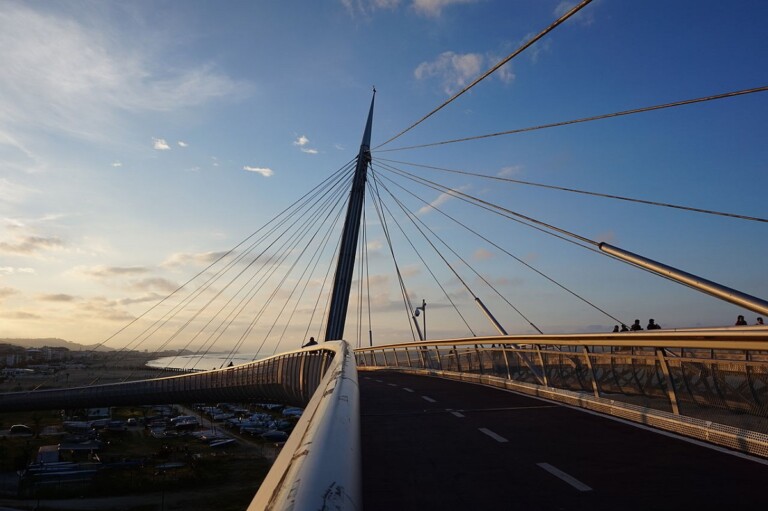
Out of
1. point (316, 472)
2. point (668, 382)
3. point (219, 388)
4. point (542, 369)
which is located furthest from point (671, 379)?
point (219, 388)

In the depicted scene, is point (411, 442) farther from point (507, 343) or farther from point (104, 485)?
point (104, 485)

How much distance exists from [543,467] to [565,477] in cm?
46

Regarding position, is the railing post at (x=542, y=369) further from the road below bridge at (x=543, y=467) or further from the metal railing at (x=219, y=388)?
the metal railing at (x=219, y=388)

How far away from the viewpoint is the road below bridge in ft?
15.9

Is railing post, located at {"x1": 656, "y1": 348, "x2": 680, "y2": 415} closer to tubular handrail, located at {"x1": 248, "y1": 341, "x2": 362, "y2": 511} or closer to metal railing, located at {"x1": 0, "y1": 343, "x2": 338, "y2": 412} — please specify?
metal railing, located at {"x1": 0, "y1": 343, "x2": 338, "y2": 412}

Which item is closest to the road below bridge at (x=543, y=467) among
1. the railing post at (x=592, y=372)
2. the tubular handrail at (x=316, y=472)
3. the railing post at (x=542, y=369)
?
the railing post at (x=592, y=372)

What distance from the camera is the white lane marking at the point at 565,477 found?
528 cm

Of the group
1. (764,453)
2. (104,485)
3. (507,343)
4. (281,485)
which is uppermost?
(507,343)

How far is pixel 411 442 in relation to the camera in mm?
7777

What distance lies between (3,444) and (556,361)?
209 feet

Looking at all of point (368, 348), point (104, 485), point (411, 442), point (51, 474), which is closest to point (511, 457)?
point (411, 442)

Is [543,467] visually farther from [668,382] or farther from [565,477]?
[668,382]

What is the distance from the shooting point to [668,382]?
8.72 m

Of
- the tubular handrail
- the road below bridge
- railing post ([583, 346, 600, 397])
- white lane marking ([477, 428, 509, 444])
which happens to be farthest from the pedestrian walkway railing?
the tubular handrail
